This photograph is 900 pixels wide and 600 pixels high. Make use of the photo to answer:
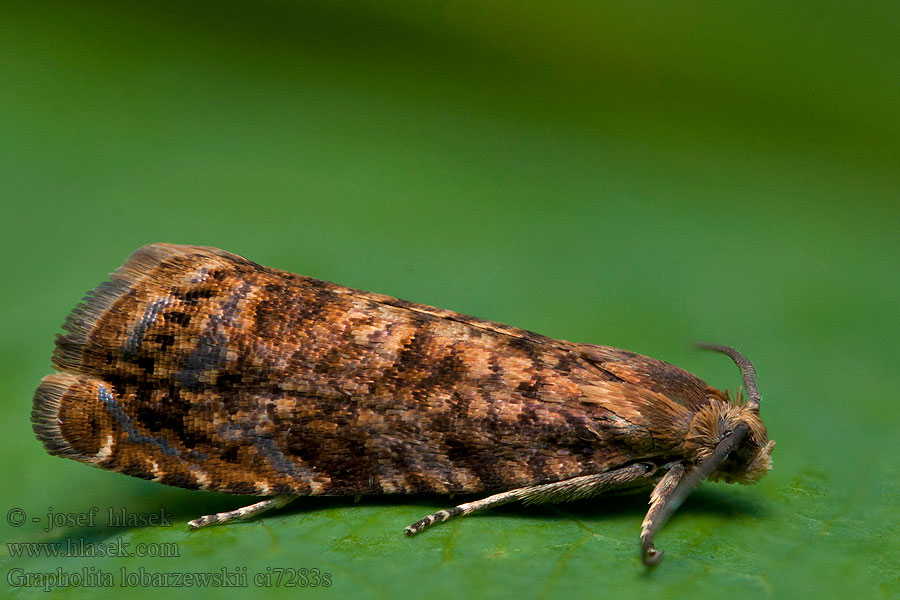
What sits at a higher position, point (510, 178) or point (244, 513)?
point (510, 178)

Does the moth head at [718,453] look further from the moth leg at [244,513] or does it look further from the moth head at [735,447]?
the moth leg at [244,513]

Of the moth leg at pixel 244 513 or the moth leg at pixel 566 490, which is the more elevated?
the moth leg at pixel 566 490

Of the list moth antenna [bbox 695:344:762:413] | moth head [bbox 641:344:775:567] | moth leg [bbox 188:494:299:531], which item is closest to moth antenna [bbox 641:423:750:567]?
moth head [bbox 641:344:775:567]

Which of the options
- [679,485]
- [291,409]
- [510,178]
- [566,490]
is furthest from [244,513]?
[510,178]

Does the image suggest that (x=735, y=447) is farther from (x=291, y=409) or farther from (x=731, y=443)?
(x=291, y=409)

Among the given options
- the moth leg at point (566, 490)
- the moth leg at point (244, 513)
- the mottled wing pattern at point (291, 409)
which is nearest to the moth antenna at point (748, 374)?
the mottled wing pattern at point (291, 409)

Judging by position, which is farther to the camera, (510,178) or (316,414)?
(510,178)

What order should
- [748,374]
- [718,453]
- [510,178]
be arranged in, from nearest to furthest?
[718,453] < [748,374] < [510,178]

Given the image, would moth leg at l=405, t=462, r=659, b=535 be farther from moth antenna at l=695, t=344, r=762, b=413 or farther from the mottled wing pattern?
moth antenna at l=695, t=344, r=762, b=413
